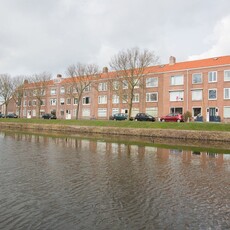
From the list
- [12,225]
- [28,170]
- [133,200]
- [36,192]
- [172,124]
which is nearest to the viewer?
[12,225]

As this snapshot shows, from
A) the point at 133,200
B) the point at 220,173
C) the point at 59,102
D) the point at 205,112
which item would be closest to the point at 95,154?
the point at 220,173

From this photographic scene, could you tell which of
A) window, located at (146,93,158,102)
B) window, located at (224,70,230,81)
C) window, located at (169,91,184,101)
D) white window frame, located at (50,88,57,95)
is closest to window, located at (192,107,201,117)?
window, located at (169,91,184,101)

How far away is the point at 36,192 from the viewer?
12016 millimetres

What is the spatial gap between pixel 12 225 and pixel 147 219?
4.23 meters

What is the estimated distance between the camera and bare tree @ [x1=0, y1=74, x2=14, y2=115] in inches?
2911

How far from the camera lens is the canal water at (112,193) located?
358 inches

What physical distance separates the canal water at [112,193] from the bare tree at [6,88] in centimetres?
5778

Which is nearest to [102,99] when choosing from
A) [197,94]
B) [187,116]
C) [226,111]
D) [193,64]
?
[193,64]

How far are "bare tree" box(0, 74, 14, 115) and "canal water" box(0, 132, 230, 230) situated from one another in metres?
57.8

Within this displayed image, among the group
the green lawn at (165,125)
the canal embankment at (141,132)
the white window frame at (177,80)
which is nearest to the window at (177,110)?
the white window frame at (177,80)

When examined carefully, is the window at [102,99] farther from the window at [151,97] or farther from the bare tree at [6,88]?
the bare tree at [6,88]

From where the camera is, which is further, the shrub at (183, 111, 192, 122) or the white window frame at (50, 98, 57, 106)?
the white window frame at (50, 98, 57, 106)

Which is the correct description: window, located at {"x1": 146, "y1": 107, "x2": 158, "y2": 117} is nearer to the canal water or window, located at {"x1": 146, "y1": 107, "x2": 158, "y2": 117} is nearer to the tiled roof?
the tiled roof

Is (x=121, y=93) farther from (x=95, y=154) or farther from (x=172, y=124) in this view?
(x=95, y=154)
